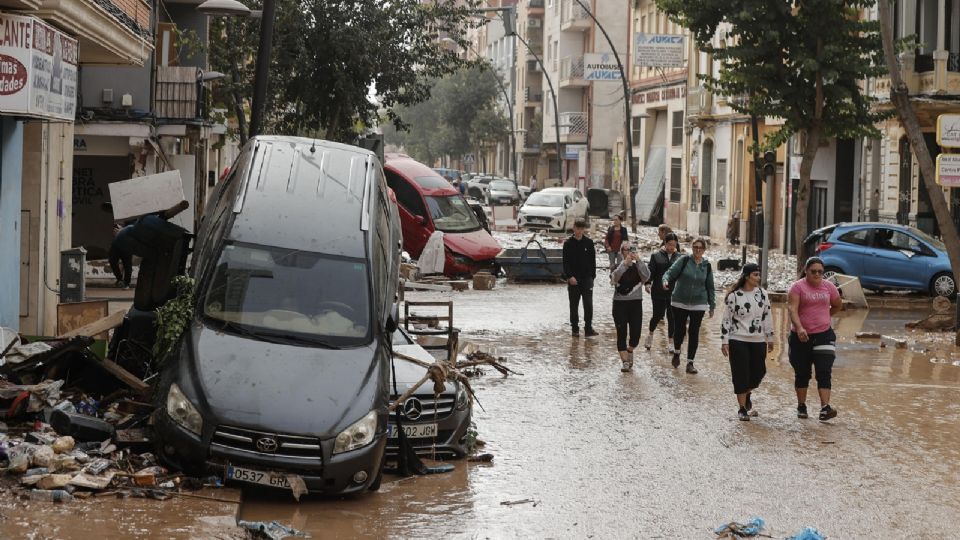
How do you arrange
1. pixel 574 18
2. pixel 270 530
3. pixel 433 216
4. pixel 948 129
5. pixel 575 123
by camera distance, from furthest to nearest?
pixel 574 18
pixel 575 123
pixel 433 216
pixel 948 129
pixel 270 530

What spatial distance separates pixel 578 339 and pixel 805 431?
25.2 ft

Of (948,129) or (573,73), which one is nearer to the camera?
(948,129)

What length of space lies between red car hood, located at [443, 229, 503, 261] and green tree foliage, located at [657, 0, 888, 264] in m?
6.44

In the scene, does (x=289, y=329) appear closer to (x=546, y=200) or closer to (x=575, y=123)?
(x=546, y=200)

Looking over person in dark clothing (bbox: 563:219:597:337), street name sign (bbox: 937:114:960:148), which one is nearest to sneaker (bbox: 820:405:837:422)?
person in dark clothing (bbox: 563:219:597:337)

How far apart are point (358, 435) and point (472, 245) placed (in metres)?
22.2

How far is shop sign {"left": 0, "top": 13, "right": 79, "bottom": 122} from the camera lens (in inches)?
521

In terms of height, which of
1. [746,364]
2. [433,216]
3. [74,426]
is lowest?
[74,426]

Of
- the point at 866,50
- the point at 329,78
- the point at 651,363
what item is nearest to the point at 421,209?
the point at 329,78

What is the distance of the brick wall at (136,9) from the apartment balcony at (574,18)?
200 feet

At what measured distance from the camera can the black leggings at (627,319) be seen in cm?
1833

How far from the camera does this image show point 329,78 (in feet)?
113

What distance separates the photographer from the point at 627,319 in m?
18.5

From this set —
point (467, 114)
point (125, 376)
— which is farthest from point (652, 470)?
point (467, 114)
